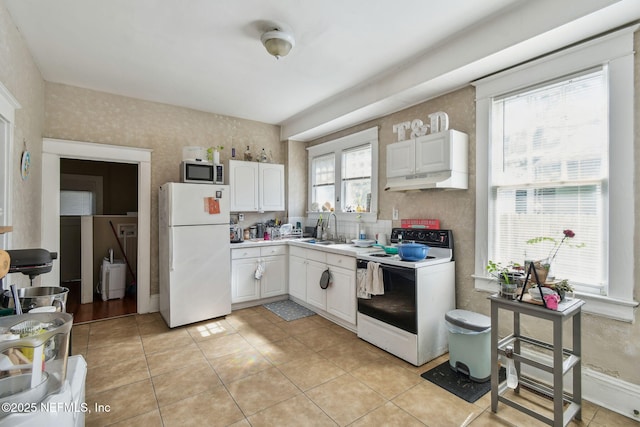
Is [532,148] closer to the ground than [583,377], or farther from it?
farther from it

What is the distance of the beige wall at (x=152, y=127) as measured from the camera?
11.6 ft

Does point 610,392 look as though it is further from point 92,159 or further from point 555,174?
point 92,159

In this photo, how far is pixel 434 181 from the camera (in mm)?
2773

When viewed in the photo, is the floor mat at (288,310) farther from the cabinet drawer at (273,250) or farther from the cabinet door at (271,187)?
the cabinet door at (271,187)

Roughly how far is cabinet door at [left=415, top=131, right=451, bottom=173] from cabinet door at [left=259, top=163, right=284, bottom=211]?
2.41 metres

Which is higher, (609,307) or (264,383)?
(609,307)

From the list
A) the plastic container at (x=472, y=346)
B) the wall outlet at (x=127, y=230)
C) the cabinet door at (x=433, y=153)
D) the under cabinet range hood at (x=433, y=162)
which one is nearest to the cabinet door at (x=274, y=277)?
the under cabinet range hood at (x=433, y=162)

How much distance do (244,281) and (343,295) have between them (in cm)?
145

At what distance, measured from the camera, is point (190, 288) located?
3.60 m

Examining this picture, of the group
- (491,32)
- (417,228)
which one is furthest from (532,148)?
(417,228)

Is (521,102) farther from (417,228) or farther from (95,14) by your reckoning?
(95,14)

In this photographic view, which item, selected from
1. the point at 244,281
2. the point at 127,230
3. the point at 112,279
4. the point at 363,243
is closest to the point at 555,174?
the point at 363,243

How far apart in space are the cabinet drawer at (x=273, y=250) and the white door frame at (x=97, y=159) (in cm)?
149

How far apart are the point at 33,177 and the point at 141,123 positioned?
4.40 feet
